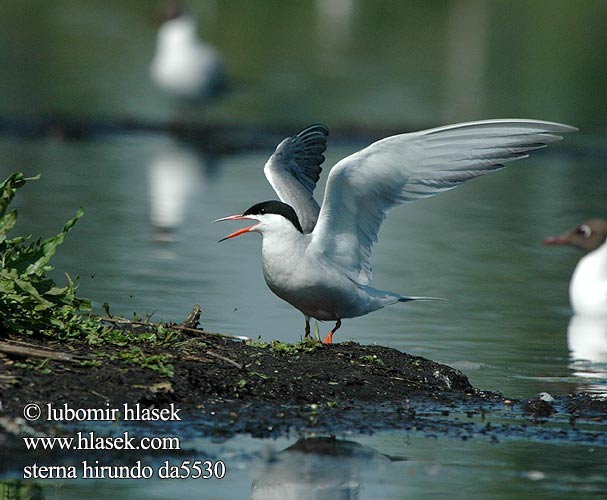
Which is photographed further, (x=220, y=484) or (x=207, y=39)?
(x=207, y=39)

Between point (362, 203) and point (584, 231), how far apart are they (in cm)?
516

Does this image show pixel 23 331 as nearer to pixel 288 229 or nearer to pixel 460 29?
pixel 288 229

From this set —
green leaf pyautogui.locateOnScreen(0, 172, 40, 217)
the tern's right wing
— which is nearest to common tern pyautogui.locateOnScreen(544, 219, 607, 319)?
the tern's right wing

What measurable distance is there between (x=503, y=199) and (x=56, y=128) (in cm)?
670

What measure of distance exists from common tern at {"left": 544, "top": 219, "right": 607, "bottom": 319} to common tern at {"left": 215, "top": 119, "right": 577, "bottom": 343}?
3.26 meters

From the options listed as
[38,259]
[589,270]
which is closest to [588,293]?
[589,270]

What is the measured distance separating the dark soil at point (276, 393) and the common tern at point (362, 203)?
18.2 inches

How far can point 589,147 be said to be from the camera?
65.6 feet

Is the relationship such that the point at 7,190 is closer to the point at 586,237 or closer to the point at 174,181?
the point at 586,237

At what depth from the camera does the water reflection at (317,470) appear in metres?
5.04

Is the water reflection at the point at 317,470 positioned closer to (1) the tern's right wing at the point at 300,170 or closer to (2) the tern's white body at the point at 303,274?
(2) the tern's white body at the point at 303,274

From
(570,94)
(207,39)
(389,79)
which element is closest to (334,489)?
(570,94)

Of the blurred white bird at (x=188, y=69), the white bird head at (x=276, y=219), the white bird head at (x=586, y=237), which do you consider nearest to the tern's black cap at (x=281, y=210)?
the white bird head at (x=276, y=219)

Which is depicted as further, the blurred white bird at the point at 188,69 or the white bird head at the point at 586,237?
the blurred white bird at the point at 188,69
